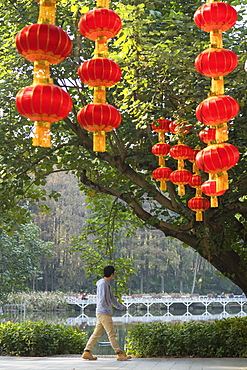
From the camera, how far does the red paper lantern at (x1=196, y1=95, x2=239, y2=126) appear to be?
3479mm

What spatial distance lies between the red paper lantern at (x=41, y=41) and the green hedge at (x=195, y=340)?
6601 millimetres

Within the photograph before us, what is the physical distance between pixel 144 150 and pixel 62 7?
2.53 m

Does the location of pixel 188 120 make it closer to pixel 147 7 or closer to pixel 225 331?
pixel 147 7

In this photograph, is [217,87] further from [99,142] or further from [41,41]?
[41,41]

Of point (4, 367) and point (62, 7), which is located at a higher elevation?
point (62, 7)

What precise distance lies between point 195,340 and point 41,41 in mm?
6758

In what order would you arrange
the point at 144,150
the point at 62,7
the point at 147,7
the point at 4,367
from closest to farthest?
the point at 147,7 → the point at 62,7 → the point at 4,367 → the point at 144,150

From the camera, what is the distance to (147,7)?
17.6ft

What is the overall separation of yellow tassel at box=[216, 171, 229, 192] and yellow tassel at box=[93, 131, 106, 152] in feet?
3.06

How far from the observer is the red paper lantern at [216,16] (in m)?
3.47

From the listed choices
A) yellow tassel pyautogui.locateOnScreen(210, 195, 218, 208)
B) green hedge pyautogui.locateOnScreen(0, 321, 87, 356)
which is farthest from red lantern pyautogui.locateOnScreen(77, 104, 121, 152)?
green hedge pyautogui.locateOnScreen(0, 321, 87, 356)

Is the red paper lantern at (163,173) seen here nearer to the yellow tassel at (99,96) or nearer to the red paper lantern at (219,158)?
the red paper lantern at (219,158)

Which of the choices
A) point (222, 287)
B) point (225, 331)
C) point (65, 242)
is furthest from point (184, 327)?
point (222, 287)

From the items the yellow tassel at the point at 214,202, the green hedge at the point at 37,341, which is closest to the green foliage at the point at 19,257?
the green hedge at the point at 37,341
